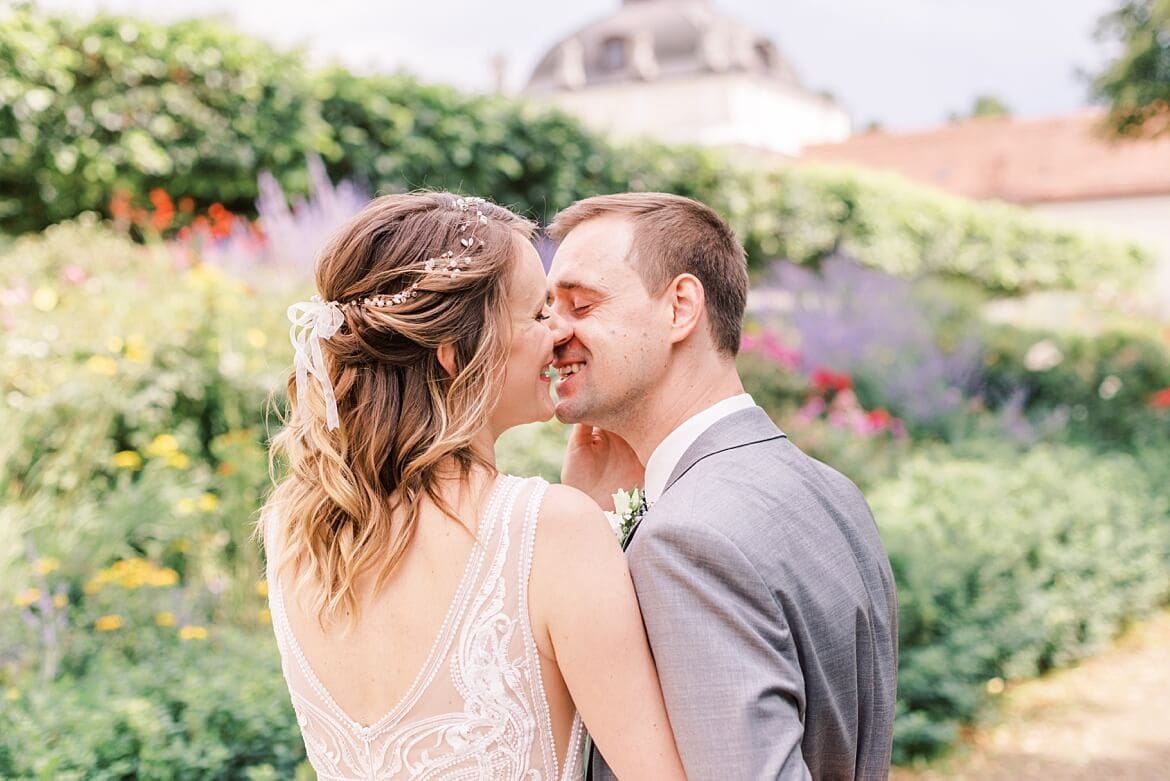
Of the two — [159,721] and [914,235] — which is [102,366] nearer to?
[159,721]

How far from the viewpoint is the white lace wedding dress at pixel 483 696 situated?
1.90 metres

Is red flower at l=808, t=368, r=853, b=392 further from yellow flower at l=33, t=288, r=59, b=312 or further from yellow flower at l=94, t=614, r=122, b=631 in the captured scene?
yellow flower at l=94, t=614, r=122, b=631

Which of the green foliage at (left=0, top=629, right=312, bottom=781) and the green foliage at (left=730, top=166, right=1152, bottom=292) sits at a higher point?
the green foliage at (left=0, top=629, right=312, bottom=781)

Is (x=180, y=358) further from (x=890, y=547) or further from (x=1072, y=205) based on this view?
(x=1072, y=205)

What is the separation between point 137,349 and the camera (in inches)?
226

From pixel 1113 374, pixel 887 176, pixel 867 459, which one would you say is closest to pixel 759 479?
pixel 867 459

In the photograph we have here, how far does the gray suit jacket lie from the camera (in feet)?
5.91

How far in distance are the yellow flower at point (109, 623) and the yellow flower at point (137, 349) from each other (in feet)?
5.69

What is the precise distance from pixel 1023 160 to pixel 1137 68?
104 ft

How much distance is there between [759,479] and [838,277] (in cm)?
1283

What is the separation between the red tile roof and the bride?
40701mm

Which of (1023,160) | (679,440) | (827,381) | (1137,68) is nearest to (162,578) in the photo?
(679,440)

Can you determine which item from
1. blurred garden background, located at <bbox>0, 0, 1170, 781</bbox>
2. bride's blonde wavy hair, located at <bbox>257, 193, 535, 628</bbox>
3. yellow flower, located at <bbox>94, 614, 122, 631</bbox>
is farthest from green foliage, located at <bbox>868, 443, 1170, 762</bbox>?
bride's blonde wavy hair, located at <bbox>257, 193, 535, 628</bbox>

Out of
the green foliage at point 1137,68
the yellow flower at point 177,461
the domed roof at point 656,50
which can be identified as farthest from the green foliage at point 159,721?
the domed roof at point 656,50
